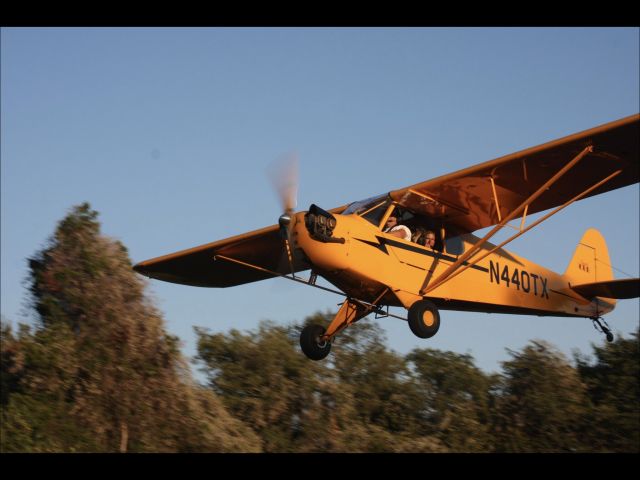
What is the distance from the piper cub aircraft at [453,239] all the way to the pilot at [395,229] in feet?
0.31

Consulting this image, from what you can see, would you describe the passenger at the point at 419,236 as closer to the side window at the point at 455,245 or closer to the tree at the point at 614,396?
the side window at the point at 455,245

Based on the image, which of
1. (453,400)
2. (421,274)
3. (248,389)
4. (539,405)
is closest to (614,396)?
(539,405)

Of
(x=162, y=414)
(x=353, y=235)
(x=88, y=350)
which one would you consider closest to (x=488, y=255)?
(x=353, y=235)

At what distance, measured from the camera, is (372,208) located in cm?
1197

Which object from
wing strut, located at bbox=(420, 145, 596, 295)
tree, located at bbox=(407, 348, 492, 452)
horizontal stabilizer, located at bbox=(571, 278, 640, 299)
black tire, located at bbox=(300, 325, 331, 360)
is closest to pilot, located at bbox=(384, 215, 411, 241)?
wing strut, located at bbox=(420, 145, 596, 295)

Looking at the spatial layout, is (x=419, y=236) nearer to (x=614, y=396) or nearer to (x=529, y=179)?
(x=529, y=179)

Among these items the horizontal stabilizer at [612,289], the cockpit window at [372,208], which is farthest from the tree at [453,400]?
the cockpit window at [372,208]

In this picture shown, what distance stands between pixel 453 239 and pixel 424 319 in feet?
6.40

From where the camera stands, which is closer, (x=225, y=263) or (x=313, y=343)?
(x=313, y=343)

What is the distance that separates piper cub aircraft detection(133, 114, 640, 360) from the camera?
11.3 metres

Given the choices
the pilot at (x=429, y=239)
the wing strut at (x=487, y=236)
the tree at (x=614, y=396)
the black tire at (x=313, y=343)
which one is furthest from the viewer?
the tree at (x=614, y=396)

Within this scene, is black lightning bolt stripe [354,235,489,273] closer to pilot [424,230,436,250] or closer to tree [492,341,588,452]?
pilot [424,230,436,250]

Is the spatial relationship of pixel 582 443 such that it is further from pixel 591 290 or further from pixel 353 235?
pixel 353 235

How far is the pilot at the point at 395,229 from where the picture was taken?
12094 millimetres
